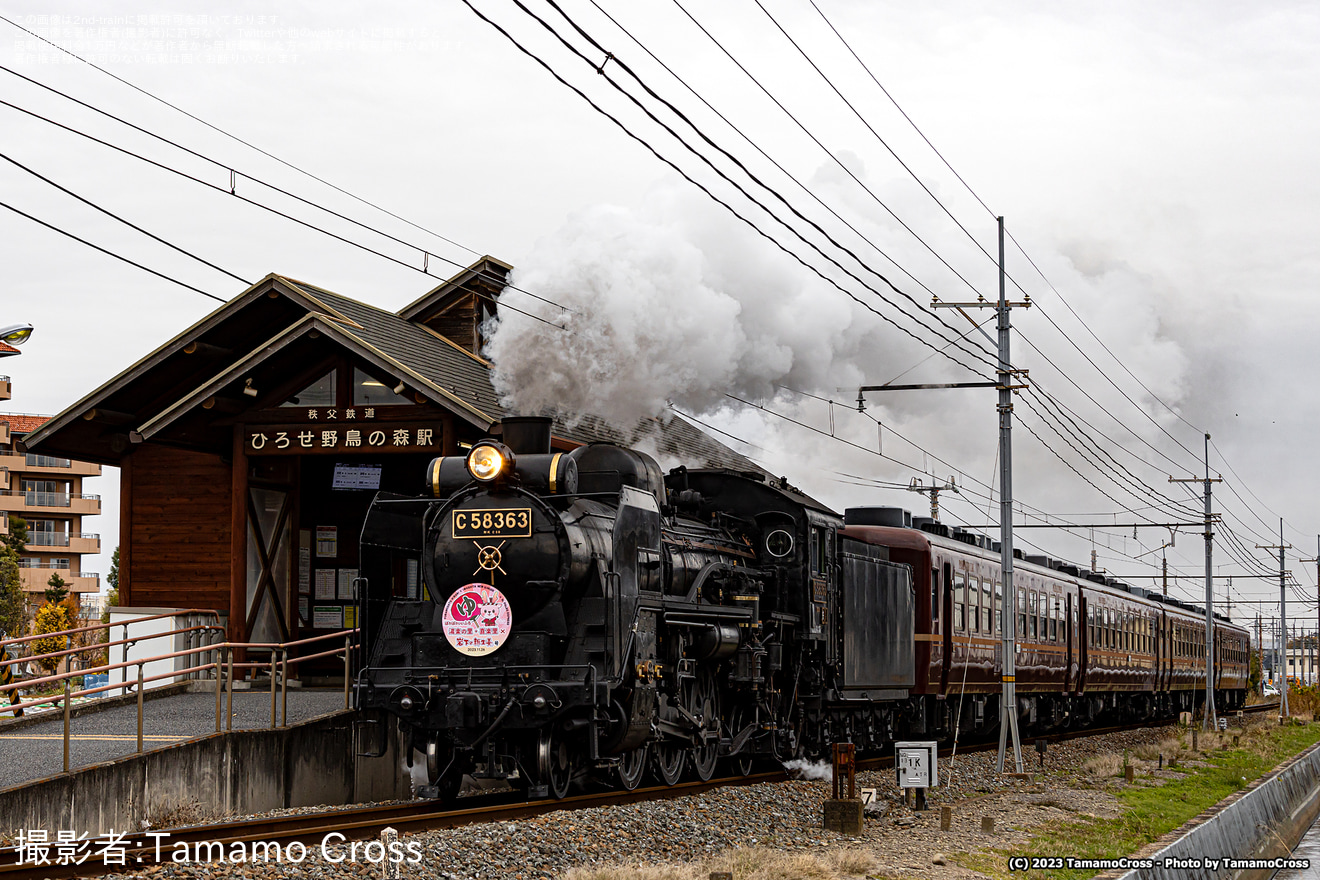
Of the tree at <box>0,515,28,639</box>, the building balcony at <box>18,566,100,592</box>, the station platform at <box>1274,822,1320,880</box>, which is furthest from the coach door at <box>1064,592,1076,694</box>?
the building balcony at <box>18,566,100,592</box>

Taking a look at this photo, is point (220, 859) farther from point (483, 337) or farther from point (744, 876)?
point (483, 337)

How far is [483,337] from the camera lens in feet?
79.9

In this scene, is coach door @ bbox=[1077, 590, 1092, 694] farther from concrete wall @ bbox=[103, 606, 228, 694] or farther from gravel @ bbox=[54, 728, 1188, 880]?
concrete wall @ bbox=[103, 606, 228, 694]

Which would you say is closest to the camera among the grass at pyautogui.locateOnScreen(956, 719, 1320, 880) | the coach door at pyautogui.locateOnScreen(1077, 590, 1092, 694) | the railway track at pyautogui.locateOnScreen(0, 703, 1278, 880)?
the railway track at pyautogui.locateOnScreen(0, 703, 1278, 880)

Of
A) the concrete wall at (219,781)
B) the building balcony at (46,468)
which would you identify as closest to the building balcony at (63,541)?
the building balcony at (46,468)

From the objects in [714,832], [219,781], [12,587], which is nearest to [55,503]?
[12,587]

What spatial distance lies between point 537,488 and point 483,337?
11.9 meters

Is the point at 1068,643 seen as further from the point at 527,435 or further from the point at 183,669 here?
the point at 183,669

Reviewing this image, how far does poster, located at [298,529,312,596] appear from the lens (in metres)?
20.9

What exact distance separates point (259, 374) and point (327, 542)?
11.4 ft

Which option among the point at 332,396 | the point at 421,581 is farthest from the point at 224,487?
the point at 421,581

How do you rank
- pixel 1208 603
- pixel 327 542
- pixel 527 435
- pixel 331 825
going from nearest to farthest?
A: pixel 331 825, pixel 527 435, pixel 327 542, pixel 1208 603

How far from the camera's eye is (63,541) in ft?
276

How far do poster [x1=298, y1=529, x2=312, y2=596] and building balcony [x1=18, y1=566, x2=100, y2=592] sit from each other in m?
65.2
